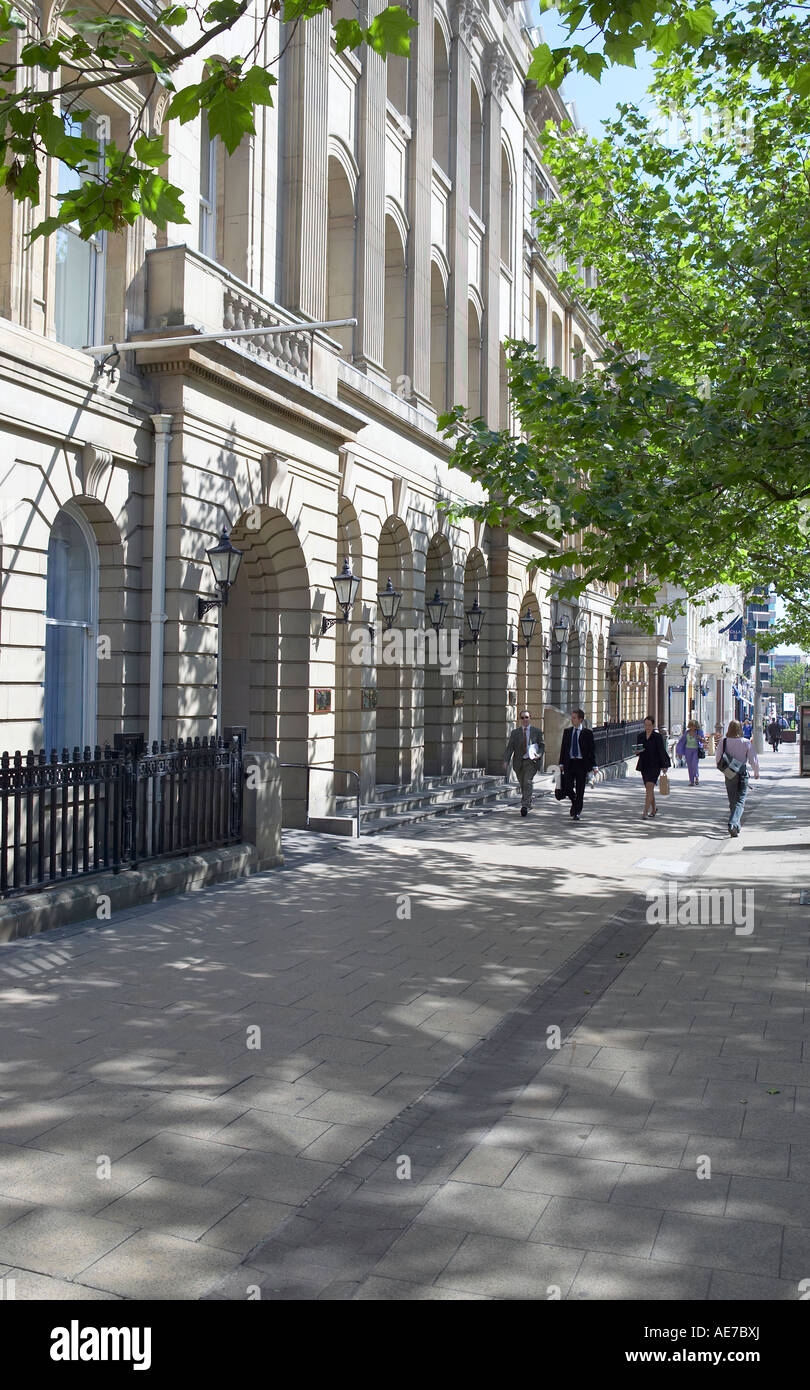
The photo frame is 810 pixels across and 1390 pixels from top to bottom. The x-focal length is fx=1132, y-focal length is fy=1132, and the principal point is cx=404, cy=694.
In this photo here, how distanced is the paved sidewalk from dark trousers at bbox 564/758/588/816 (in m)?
8.63

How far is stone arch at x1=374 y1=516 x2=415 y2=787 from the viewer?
2089 cm

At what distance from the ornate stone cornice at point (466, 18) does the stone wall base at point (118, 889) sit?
64.1ft

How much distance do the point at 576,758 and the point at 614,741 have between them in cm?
1431

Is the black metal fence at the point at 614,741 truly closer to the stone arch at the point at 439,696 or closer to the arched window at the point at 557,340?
the stone arch at the point at 439,696

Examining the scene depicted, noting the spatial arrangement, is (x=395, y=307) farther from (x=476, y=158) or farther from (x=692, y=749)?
(x=692, y=749)

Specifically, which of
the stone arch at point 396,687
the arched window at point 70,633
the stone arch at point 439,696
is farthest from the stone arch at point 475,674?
the arched window at point 70,633

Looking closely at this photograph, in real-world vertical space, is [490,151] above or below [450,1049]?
above

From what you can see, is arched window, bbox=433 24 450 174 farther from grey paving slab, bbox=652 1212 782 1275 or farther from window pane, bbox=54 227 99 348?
grey paving slab, bbox=652 1212 782 1275

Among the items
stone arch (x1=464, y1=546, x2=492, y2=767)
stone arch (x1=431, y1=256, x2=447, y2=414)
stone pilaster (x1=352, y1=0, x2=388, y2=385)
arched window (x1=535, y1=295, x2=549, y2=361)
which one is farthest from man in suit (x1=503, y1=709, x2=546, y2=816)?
arched window (x1=535, y1=295, x2=549, y2=361)

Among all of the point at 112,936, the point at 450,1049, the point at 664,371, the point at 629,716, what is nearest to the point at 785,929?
the point at 450,1049

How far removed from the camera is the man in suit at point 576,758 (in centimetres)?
1933
